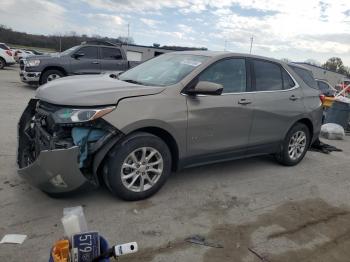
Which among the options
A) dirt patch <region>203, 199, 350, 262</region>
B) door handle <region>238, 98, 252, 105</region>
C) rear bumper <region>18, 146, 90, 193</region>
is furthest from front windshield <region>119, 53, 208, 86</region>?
dirt patch <region>203, 199, 350, 262</region>

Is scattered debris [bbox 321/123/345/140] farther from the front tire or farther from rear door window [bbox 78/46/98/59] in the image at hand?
rear door window [bbox 78/46/98/59]

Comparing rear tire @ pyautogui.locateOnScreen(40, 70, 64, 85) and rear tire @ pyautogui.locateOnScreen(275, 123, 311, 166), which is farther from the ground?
rear tire @ pyautogui.locateOnScreen(40, 70, 64, 85)

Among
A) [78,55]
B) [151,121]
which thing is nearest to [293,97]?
[151,121]

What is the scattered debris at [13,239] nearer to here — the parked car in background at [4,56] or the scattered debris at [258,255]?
the scattered debris at [258,255]

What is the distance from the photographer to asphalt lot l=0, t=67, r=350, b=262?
3.35m

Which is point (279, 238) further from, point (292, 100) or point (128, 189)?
point (292, 100)

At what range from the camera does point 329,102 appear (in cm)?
1146

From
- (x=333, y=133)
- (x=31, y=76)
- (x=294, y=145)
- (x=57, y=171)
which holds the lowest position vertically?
(x=333, y=133)

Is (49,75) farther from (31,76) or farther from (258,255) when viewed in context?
(258,255)

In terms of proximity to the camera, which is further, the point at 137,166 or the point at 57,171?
the point at 137,166

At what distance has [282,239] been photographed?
369 cm

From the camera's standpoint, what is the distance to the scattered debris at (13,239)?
3.19 m

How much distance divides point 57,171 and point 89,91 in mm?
913

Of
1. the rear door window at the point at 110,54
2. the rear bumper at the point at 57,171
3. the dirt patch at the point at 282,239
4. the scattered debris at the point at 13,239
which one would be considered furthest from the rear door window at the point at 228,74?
the rear door window at the point at 110,54
